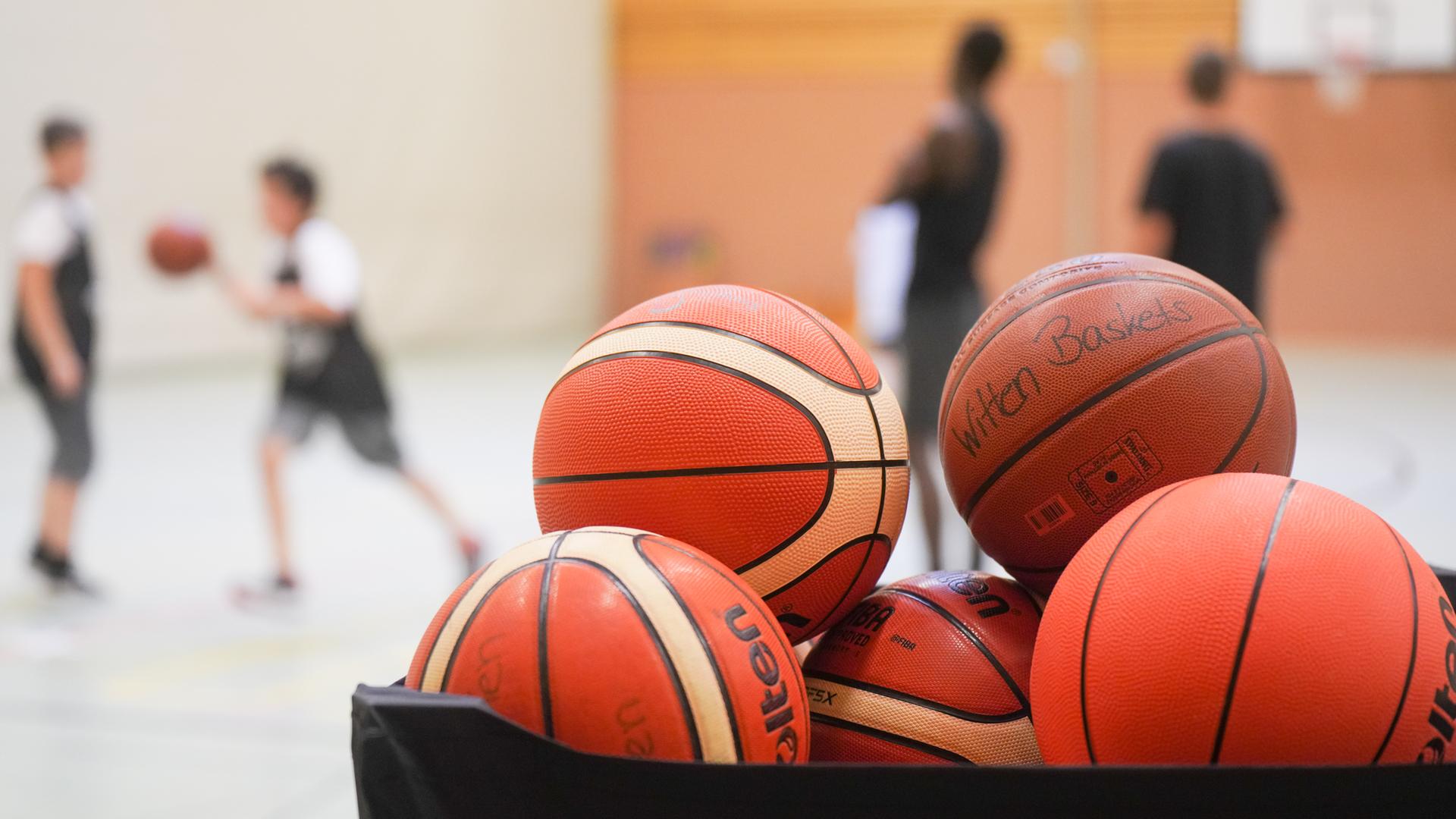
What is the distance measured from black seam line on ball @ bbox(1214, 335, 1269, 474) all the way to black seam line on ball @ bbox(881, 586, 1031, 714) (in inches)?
10.8

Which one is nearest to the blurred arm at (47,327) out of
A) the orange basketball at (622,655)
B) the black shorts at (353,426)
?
the black shorts at (353,426)

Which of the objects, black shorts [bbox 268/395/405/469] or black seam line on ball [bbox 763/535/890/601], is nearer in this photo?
black seam line on ball [bbox 763/535/890/601]

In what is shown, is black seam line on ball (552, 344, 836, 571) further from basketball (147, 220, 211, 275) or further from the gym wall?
the gym wall

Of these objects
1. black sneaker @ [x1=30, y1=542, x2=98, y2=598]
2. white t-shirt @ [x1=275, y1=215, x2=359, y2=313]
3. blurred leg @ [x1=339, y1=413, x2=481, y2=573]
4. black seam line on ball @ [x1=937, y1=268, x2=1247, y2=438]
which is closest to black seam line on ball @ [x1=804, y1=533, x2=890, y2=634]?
black seam line on ball @ [x1=937, y1=268, x2=1247, y2=438]

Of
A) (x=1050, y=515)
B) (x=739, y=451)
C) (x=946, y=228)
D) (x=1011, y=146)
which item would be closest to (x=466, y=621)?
(x=739, y=451)

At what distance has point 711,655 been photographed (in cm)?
107

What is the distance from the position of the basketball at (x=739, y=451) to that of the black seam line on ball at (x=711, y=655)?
174 mm

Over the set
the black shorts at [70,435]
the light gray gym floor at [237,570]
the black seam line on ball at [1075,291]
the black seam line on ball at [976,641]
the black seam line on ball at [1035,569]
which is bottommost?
the light gray gym floor at [237,570]

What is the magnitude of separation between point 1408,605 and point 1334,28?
38.8ft

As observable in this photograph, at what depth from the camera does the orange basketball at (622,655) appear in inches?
40.4

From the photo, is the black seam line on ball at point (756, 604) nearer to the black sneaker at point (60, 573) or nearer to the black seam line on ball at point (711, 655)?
the black seam line on ball at point (711, 655)

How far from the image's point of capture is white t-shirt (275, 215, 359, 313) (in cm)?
429

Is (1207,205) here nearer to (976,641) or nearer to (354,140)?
(976,641)

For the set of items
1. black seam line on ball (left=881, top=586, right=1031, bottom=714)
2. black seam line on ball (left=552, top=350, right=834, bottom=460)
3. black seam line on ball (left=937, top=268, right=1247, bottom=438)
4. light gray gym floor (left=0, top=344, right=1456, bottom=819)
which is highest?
black seam line on ball (left=937, top=268, right=1247, bottom=438)
